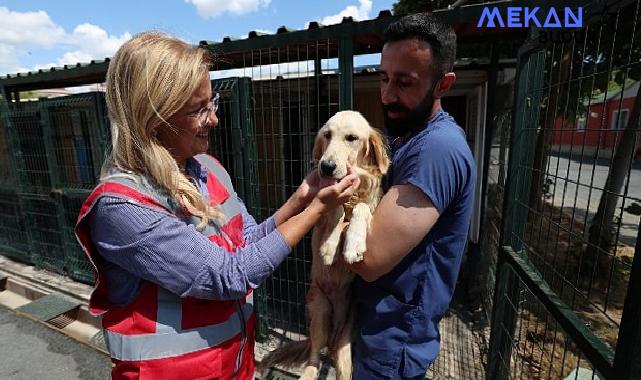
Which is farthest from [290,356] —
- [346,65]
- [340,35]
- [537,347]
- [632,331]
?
[537,347]

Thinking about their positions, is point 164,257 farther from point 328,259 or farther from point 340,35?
point 340,35

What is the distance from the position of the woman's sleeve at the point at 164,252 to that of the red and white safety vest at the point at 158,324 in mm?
50

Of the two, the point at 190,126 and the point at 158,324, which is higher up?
the point at 190,126

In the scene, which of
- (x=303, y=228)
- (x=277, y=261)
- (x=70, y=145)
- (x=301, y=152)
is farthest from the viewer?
(x=70, y=145)

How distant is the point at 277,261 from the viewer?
140cm

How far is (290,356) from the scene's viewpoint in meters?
2.54

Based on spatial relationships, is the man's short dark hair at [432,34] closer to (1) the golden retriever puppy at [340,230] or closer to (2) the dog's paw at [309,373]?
(1) the golden retriever puppy at [340,230]

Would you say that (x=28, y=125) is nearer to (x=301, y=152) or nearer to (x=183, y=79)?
(x=301, y=152)

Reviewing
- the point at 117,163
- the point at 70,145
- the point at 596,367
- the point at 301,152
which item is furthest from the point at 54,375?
the point at 596,367

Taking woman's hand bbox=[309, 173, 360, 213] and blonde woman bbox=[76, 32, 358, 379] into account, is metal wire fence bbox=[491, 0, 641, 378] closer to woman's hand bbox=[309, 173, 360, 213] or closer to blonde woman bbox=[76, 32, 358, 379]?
woman's hand bbox=[309, 173, 360, 213]

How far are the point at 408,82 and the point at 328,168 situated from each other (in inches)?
23.6

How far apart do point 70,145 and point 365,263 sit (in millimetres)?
5317

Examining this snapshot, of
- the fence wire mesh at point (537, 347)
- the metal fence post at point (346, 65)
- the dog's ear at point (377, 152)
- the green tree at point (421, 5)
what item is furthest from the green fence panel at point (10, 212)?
the green tree at point (421, 5)

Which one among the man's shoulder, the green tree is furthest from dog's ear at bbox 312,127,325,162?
the green tree
